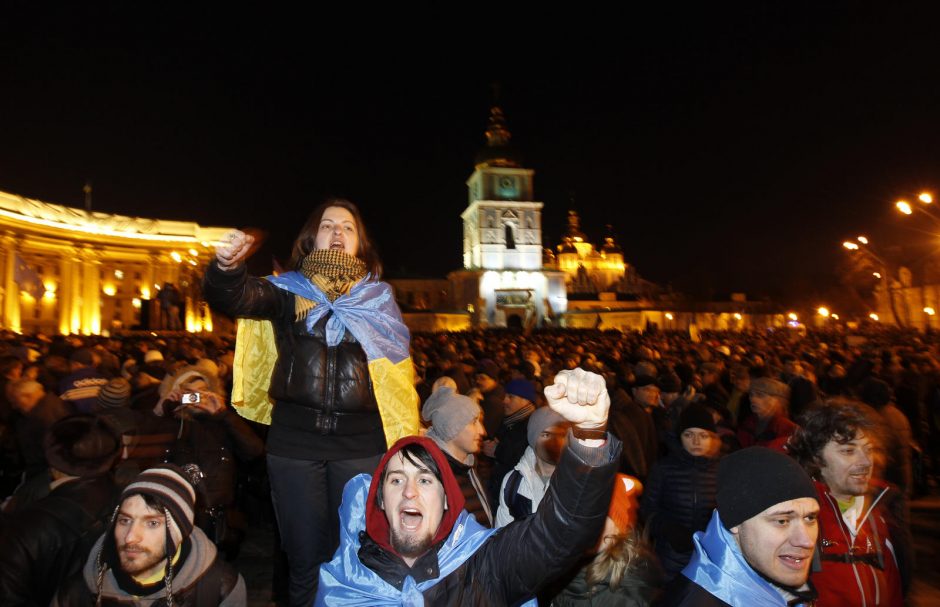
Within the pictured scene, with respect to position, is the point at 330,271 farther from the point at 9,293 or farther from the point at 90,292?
the point at 90,292

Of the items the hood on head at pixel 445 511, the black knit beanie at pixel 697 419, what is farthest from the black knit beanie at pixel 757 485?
the black knit beanie at pixel 697 419

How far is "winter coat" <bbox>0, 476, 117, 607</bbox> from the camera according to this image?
8.89ft

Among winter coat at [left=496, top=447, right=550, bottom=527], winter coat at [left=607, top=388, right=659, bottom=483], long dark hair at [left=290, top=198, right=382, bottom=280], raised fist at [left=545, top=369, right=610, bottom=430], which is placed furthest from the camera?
winter coat at [left=607, top=388, right=659, bottom=483]

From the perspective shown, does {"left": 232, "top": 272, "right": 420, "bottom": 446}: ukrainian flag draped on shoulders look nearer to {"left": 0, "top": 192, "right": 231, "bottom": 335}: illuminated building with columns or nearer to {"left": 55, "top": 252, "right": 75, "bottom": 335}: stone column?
{"left": 0, "top": 192, "right": 231, "bottom": 335}: illuminated building with columns

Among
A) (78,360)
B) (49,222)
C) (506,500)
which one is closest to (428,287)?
(49,222)

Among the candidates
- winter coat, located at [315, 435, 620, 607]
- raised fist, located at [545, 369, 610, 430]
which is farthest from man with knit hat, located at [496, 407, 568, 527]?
raised fist, located at [545, 369, 610, 430]

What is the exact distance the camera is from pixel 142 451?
427 centimetres

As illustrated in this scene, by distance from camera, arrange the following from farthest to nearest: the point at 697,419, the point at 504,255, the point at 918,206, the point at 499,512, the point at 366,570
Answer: the point at 504,255 < the point at 918,206 < the point at 697,419 < the point at 499,512 < the point at 366,570

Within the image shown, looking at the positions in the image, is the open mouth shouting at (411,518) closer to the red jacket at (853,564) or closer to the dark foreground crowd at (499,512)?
the dark foreground crowd at (499,512)

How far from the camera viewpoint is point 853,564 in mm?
2859

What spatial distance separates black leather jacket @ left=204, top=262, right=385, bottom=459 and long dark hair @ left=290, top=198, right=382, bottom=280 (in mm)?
351

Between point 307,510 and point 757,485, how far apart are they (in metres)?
1.91

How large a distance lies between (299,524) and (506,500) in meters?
1.52

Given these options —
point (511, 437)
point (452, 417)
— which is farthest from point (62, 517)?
point (511, 437)
